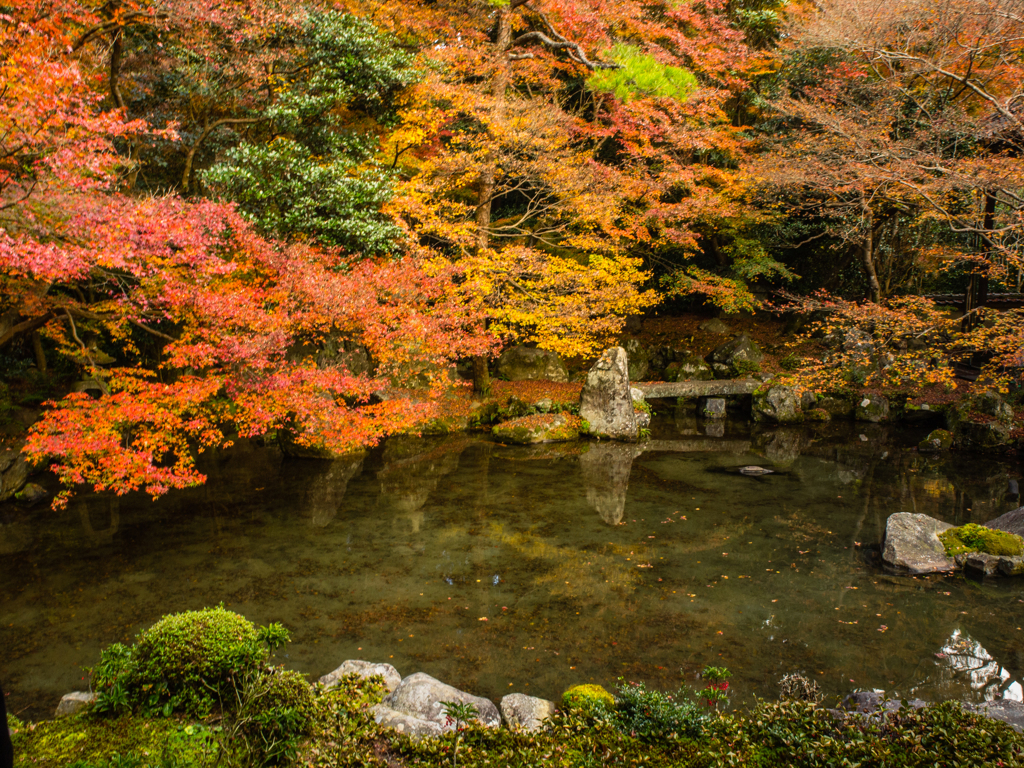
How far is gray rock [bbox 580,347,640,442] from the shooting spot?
13711 millimetres

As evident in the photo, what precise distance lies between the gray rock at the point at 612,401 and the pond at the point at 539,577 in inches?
88.3

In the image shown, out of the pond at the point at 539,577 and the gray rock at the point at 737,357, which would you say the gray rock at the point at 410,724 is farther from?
the gray rock at the point at 737,357

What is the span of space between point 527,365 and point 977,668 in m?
13.1

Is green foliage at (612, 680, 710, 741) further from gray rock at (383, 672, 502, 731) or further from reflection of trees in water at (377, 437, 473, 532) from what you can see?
reflection of trees in water at (377, 437, 473, 532)

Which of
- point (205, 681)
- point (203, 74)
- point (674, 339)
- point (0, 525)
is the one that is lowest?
point (0, 525)

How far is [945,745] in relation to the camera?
2889 millimetres

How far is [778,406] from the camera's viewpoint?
15.9 metres

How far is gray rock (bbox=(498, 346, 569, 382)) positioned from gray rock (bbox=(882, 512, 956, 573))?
1078 centimetres

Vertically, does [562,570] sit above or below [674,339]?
below

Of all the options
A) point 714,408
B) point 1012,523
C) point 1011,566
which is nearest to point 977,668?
point 1011,566

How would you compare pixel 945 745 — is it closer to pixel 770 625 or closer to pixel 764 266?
pixel 770 625

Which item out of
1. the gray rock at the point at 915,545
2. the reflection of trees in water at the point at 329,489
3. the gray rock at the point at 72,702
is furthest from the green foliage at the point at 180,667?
the gray rock at the point at 915,545

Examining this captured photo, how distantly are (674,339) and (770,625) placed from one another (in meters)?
14.8

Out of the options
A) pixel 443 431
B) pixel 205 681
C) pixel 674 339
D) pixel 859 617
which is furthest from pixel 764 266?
pixel 205 681
